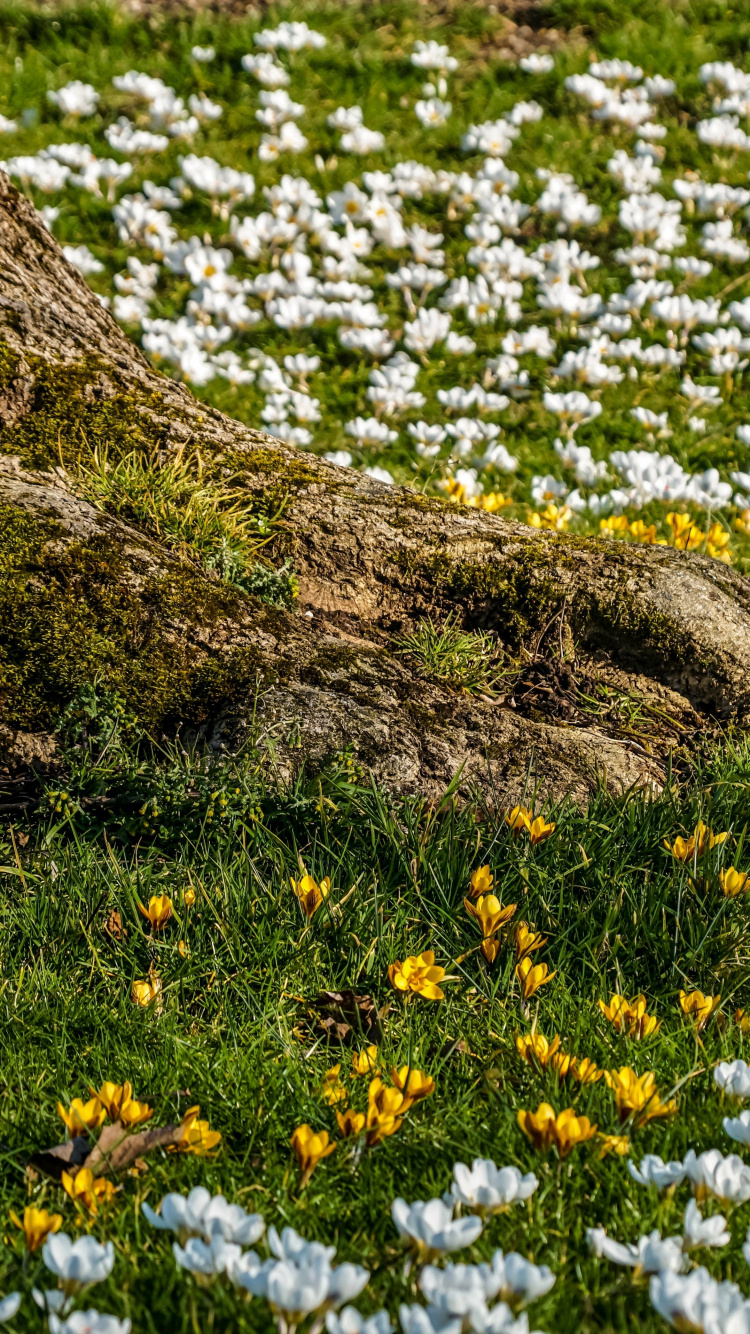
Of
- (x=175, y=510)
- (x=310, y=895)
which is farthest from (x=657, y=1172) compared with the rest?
(x=175, y=510)

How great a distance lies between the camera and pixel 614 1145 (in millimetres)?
1933

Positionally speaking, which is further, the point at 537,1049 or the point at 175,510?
the point at 175,510

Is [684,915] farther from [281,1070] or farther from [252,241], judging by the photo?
[252,241]

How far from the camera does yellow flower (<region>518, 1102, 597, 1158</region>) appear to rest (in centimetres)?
184

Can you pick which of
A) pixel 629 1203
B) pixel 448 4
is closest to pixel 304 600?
pixel 629 1203

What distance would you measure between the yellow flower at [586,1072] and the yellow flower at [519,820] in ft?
2.46

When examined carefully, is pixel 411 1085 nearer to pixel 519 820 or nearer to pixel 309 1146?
pixel 309 1146

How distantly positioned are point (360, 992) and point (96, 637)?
1.19 metres

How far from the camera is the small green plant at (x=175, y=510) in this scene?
338cm

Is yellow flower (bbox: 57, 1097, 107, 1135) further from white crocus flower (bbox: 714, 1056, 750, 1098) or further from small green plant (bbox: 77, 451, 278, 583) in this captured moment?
small green plant (bbox: 77, 451, 278, 583)

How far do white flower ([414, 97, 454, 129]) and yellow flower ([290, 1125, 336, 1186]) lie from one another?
26.2ft

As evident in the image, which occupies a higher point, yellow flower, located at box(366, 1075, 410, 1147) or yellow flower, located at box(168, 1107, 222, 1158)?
yellow flower, located at box(366, 1075, 410, 1147)

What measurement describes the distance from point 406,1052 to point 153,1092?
500 millimetres

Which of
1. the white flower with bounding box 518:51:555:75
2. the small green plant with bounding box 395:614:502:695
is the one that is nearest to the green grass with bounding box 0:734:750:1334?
the small green plant with bounding box 395:614:502:695
